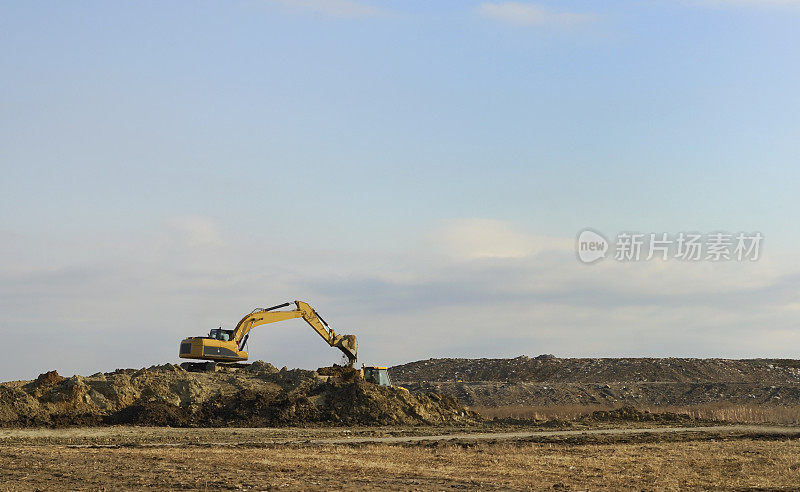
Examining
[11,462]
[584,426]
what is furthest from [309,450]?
[584,426]

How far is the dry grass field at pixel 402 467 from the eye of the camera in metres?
19.1

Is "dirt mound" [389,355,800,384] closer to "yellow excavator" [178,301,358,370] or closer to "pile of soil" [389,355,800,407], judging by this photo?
"pile of soil" [389,355,800,407]

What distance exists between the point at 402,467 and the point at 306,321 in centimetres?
2664

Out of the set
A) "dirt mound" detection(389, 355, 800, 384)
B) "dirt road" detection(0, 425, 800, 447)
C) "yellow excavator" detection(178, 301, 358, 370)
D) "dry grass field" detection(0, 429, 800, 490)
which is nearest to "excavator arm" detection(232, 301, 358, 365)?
"yellow excavator" detection(178, 301, 358, 370)

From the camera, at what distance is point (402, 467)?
22.9m

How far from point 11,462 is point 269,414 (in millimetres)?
20248

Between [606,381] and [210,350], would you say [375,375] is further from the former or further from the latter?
[606,381]

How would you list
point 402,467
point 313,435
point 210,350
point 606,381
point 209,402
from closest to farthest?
1. point 402,467
2. point 313,435
3. point 209,402
4. point 210,350
5. point 606,381

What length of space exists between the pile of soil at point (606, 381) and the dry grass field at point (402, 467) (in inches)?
1706

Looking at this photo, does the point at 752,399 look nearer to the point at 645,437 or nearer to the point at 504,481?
the point at 645,437

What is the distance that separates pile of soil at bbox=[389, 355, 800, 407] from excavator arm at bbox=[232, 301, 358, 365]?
83.6 ft

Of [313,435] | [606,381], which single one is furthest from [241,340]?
[606,381]

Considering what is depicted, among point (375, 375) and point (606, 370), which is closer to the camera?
point (375, 375)

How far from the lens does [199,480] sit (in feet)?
62.4
